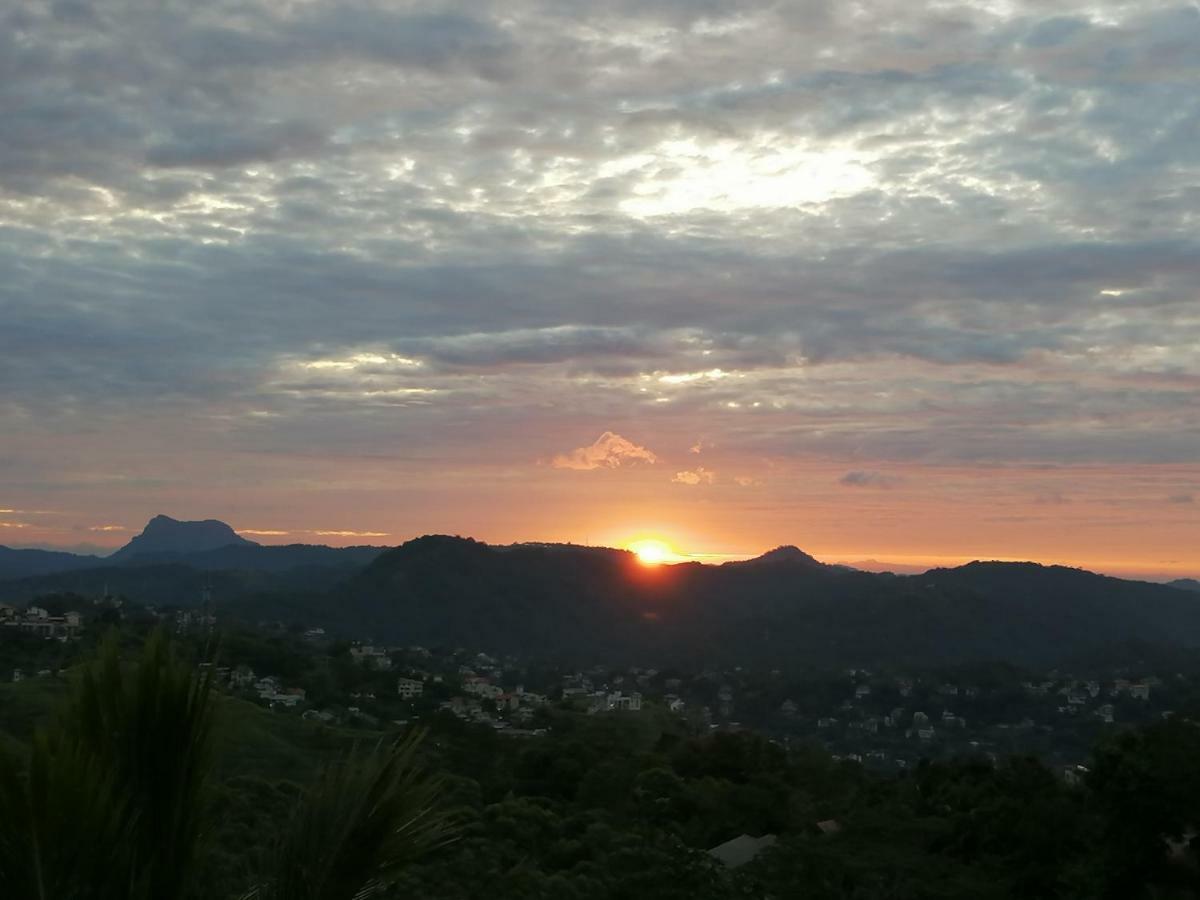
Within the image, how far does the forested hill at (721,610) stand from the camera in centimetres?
11138

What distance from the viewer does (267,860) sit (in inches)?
142

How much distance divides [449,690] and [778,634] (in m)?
57.3

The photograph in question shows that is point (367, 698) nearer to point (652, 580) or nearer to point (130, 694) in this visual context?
point (130, 694)

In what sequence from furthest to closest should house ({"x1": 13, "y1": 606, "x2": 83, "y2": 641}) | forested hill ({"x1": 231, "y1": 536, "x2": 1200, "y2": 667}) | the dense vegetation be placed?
forested hill ({"x1": 231, "y1": 536, "x2": 1200, "y2": 667})
house ({"x1": 13, "y1": 606, "x2": 83, "y2": 641})
the dense vegetation

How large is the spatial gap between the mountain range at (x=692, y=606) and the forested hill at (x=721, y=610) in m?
0.20

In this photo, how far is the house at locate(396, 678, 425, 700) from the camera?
67812 millimetres

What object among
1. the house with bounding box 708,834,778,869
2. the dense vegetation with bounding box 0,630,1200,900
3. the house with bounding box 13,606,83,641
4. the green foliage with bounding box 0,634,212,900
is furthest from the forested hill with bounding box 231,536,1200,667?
the green foliage with bounding box 0,634,212,900

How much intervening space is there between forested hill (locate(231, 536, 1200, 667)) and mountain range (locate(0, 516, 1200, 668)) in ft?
0.65

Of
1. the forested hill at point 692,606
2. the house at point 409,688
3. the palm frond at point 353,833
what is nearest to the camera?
the palm frond at point 353,833

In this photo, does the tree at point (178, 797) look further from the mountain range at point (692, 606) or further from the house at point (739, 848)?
the mountain range at point (692, 606)

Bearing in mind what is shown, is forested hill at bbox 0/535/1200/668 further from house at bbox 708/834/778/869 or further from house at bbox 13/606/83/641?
house at bbox 708/834/778/869

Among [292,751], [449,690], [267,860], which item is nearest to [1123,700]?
[449,690]

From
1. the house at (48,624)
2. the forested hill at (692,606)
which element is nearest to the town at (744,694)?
the house at (48,624)

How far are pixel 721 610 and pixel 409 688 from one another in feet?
242
